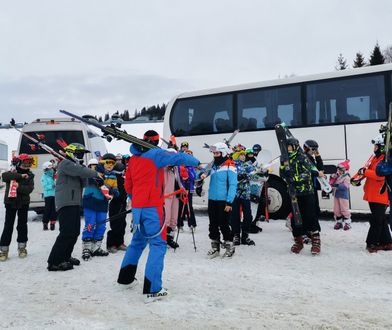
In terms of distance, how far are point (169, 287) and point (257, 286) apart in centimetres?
102

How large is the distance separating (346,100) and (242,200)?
4.51 meters

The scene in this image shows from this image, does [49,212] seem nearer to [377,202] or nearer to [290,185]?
[290,185]

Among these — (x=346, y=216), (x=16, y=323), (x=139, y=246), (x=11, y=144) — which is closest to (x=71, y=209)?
(x=139, y=246)

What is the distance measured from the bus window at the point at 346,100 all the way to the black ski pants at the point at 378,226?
384 cm

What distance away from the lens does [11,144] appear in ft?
144

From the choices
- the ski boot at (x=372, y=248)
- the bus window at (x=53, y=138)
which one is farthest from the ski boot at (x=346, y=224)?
the bus window at (x=53, y=138)

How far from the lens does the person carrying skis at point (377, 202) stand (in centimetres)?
591

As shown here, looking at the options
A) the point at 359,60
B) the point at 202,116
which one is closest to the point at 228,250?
the point at 202,116

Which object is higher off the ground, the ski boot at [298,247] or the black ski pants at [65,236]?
the black ski pants at [65,236]

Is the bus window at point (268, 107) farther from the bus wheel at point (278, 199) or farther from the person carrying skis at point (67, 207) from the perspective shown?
the person carrying skis at point (67, 207)

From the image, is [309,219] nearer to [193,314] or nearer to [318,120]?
[193,314]

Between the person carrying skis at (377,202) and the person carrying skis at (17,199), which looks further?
the person carrying skis at (17,199)

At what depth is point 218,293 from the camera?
4.31m

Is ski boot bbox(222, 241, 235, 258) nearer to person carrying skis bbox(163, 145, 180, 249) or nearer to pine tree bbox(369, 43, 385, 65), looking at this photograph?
person carrying skis bbox(163, 145, 180, 249)
